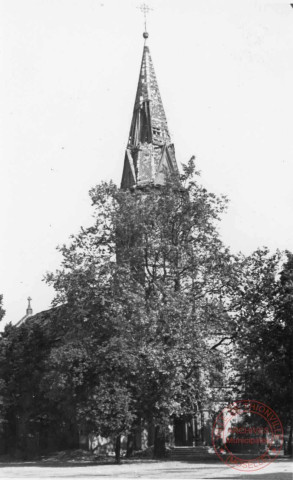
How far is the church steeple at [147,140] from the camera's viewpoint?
5472 cm

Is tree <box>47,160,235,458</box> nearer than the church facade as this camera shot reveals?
Yes

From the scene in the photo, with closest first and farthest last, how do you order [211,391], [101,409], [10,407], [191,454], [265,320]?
[101,409]
[211,391]
[265,320]
[191,454]
[10,407]

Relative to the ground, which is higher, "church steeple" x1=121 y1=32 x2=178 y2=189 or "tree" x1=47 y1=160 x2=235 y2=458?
"church steeple" x1=121 y1=32 x2=178 y2=189

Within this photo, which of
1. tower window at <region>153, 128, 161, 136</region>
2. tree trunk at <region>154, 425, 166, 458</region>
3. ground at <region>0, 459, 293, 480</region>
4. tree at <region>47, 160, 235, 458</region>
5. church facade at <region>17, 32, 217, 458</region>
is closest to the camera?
ground at <region>0, 459, 293, 480</region>

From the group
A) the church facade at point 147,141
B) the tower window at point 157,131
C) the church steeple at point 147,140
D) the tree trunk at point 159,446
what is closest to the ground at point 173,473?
the tree trunk at point 159,446

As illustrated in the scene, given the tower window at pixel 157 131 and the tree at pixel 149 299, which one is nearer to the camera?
the tree at pixel 149 299

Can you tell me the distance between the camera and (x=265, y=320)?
32125mm

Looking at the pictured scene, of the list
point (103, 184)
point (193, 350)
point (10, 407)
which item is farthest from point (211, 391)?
point (10, 407)

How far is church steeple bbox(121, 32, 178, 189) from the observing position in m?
54.7

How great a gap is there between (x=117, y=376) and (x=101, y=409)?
1907mm

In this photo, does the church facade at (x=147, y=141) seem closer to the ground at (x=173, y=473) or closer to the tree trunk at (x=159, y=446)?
the tree trunk at (x=159, y=446)

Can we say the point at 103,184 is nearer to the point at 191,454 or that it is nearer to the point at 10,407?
the point at 191,454

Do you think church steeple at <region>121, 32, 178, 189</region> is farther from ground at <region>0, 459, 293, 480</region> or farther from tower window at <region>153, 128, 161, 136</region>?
ground at <region>0, 459, 293, 480</region>

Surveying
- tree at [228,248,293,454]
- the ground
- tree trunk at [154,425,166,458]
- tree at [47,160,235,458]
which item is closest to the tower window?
tree at [47,160,235,458]
